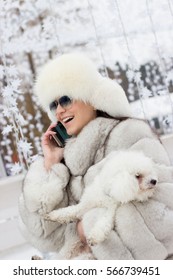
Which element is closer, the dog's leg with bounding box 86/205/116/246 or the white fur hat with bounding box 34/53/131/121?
the dog's leg with bounding box 86/205/116/246

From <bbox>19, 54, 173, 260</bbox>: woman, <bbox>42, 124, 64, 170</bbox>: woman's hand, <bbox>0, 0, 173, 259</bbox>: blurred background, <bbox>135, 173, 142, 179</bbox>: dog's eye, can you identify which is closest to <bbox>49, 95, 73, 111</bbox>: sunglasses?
<bbox>19, 54, 173, 260</bbox>: woman

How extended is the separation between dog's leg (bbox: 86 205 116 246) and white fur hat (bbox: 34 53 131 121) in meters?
0.33

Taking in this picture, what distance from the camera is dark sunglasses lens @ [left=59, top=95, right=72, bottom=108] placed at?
1.24 m

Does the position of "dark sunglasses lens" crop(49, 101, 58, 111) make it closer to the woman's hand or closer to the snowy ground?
the woman's hand

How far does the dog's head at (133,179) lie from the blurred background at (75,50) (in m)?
0.71

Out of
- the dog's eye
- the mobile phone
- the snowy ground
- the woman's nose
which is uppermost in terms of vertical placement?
the woman's nose

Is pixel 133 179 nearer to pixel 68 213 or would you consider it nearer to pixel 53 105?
Answer: pixel 68 213

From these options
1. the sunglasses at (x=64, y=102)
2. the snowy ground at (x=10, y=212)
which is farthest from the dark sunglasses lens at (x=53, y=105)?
the snowy ground at (x=10, y=212)

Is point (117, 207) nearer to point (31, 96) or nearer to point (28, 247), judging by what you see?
point (28, 247)

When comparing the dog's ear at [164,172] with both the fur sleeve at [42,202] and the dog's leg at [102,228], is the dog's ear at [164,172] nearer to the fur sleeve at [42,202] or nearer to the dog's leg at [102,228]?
the dog's leg at [102,228]

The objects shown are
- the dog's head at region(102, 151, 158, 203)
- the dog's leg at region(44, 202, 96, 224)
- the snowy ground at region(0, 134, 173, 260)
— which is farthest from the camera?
the snowy ground at region(0, 134, 173, 260)

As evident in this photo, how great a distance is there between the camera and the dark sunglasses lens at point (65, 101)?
4.08 ft
